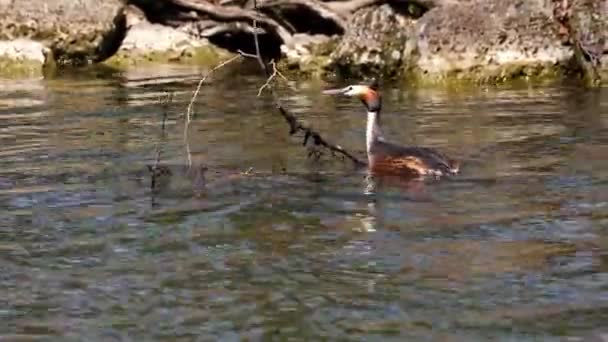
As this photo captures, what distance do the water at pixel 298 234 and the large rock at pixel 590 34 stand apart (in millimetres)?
2945

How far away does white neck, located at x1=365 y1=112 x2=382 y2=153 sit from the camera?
1188 centimetres

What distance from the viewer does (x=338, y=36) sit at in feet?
69.7

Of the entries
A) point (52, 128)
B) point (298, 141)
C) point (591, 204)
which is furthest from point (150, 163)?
point (591, 204)

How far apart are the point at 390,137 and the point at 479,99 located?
331 centimetres

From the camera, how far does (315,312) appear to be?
284 inches

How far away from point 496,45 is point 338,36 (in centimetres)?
343

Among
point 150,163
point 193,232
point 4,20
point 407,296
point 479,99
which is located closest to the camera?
point 407,296

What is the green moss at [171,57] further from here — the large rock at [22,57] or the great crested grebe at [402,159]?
the great crested grebe at [402,159]

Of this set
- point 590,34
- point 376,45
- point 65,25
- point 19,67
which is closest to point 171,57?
point 65,25

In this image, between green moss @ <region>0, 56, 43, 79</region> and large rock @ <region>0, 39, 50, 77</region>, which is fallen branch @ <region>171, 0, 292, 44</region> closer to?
large rock @ <region>0, 39, 50, 77</region>

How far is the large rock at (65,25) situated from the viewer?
22.6 metres

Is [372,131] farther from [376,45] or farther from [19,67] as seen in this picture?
[19,67]

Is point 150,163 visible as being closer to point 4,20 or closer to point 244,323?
point 244,323

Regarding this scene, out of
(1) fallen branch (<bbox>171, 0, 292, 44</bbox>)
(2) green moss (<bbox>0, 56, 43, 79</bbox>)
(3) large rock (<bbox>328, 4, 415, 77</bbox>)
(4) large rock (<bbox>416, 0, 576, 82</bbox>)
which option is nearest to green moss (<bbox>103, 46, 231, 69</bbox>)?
(1) fallen branch (<bbox>171, 0, 292, 44</bbox>)
